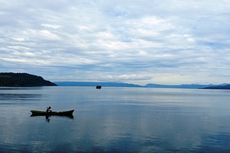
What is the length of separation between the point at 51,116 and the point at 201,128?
3519 cm

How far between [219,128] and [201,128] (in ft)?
10.9

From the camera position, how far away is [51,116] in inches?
3127

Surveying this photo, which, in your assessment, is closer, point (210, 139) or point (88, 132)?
point (210, 139)

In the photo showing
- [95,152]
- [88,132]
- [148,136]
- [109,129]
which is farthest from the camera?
[109,129]

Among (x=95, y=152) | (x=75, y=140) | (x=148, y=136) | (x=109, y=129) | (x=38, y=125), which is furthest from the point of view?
(x=38, y=125)

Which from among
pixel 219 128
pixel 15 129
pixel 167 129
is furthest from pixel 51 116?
pixel 219 128

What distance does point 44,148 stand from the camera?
41.2m

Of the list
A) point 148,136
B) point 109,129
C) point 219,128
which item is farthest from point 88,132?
point 219,128

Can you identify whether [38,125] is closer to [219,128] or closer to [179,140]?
[179,140]

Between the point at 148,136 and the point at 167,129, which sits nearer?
the point at 148,136

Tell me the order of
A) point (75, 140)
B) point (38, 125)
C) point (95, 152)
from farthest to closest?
point (38, 125), point (75, 140), point (95, 152)

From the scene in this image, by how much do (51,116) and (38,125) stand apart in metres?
15.7

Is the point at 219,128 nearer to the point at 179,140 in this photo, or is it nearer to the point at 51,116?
the point at 179,140

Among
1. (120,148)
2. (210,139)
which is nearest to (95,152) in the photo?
(120,148)
